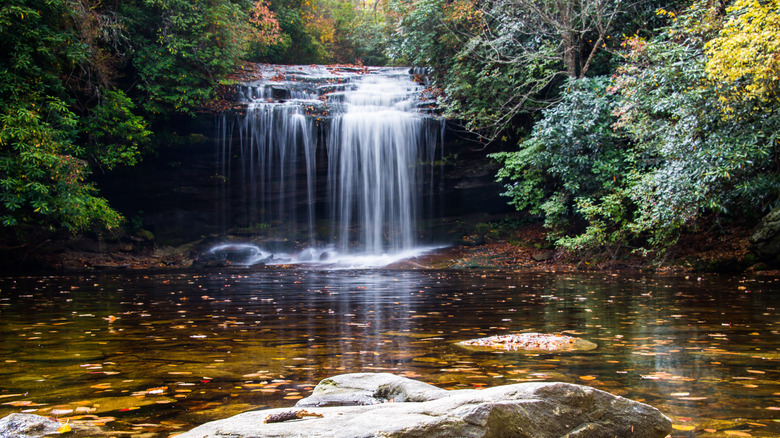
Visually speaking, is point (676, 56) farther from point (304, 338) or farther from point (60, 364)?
point (60, 364)

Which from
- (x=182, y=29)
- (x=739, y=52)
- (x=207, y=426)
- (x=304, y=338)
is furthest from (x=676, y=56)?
(x=182, y=29)

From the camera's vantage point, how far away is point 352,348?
16.3 ft

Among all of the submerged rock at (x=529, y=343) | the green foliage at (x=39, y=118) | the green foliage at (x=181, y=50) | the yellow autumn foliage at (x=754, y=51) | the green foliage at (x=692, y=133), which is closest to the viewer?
the submerged rock at (x=529, y=343)

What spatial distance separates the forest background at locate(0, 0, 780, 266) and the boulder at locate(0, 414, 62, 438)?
11124mm

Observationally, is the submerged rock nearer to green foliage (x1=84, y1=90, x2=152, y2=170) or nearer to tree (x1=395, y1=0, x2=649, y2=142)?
tree (x1=395, y1=0, x2=649, y2=142)

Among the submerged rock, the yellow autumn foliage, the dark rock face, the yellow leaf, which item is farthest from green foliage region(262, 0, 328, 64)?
the yellow leaf

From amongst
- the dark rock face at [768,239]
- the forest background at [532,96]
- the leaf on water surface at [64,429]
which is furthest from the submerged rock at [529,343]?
the dark rock face at [768,239]

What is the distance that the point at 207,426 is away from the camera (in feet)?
7.41

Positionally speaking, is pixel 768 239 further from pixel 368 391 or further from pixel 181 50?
pixel 181 50

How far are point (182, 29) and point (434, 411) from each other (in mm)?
19118

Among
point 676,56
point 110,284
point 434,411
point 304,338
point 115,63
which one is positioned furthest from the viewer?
point 115,63

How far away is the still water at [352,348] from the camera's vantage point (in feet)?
10.4

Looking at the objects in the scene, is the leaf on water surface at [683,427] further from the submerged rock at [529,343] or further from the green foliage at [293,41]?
the green foliage at [293,41]

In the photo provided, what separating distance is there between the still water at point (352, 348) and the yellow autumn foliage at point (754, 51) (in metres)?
3.83
